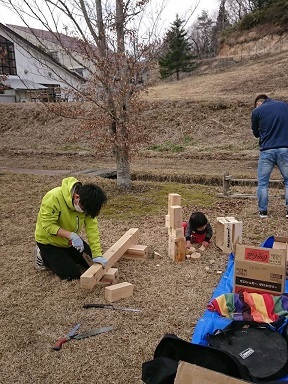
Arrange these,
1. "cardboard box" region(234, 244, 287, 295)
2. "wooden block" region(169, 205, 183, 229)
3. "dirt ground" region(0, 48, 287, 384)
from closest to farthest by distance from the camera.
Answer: "dirt ground" region(0, 48, 287, 384) < "cardboard box" region(234, 244, 287, 295) < "wooden block" region(169, 205, 183, 229)

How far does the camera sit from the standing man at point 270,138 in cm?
545

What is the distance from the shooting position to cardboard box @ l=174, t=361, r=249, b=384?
185 centimetres

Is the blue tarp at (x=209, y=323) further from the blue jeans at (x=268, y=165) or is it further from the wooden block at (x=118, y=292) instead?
the blue jeans at (x=268, y=165)

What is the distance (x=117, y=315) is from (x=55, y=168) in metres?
9.19

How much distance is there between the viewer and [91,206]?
135 inches

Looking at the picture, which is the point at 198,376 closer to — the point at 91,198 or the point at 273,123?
the point at 91,198

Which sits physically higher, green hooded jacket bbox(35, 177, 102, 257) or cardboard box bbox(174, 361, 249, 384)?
green hooded jacket bbox(35, 177, 102, 257)

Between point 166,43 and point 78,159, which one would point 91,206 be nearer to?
point 166,43

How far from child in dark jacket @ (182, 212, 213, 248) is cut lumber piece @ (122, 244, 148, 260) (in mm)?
538

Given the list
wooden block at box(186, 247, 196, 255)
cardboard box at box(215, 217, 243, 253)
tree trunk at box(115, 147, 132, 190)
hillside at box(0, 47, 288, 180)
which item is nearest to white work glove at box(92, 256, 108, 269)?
wooden block at box(186, 247, 196, 255)

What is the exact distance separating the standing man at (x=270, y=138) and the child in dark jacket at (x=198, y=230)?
1312 millimetres

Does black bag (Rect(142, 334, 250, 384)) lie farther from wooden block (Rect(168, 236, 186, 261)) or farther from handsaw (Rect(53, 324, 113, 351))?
wooden block (Rect(168, 236, 186, 261))

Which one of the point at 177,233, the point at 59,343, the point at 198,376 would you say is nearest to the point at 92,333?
the point at 59,343

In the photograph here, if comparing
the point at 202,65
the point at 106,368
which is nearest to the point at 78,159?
the point at 106,368
